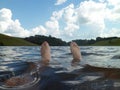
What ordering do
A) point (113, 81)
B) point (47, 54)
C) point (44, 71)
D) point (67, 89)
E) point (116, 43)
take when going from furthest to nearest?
point (116, 43), point (47, 54), point (44, 71), point (113, 81), point (67, 89)

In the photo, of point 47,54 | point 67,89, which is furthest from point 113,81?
point 47,54

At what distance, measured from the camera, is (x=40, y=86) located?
8.29 metres

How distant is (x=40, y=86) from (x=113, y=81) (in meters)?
2.41

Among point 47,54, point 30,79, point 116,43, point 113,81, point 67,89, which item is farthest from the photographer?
point 116,43

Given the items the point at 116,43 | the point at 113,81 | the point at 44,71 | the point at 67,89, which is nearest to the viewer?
the point at 67,89

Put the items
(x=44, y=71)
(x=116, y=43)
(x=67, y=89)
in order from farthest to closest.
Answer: (x=116, y=43) → (x=44, y=71) → (x=67, y=89)

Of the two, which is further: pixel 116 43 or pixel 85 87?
pixel 116 43

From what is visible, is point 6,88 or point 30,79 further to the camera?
point 30,79

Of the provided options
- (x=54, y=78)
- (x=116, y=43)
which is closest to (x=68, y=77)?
(x=54, y=78)

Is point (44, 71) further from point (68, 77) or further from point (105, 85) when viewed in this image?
point (105, 85)

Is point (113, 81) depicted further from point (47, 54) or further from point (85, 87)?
point (47, 54)

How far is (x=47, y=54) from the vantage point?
1470cm

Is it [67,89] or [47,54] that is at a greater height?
[47,54]

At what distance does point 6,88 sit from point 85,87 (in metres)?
2.46
